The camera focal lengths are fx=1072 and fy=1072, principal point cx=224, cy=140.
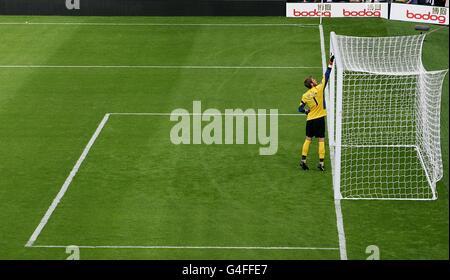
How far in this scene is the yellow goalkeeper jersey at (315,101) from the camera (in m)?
23.2

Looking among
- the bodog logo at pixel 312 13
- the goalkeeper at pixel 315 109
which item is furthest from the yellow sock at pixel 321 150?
the bodog logo at pixel 312 13

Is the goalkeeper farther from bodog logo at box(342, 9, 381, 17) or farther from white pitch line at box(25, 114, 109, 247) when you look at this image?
bodog logo at box(342, 9, 381, 17)

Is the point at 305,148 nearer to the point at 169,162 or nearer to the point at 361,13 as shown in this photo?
the point at 169,162

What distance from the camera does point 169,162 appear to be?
24453 mm

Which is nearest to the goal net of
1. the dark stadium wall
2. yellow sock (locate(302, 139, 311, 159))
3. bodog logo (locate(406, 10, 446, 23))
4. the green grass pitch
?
the green grass pitch

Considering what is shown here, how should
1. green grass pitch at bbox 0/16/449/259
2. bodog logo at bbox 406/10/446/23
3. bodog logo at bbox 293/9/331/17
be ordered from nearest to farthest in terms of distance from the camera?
green grass pitch at bbox 0/16/449/259 < bodog logo at bbox 406/10/446/23 < bodog logo at bbox 293/9/331/17

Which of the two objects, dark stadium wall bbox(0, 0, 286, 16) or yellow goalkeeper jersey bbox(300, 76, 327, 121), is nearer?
yellow goalkeeper jersey bbox(300, 76, 327, 121)

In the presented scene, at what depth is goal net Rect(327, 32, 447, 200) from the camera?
22.4 meters

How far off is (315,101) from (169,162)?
12.1ft

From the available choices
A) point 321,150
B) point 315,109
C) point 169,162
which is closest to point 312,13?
point 169,162

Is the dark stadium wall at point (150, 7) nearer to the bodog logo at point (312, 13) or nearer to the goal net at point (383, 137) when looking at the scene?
the bodog logo at point (312, 13)

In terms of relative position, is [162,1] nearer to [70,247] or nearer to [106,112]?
[106,112]

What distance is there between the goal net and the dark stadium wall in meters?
11.1

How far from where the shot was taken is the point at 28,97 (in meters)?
30.0
